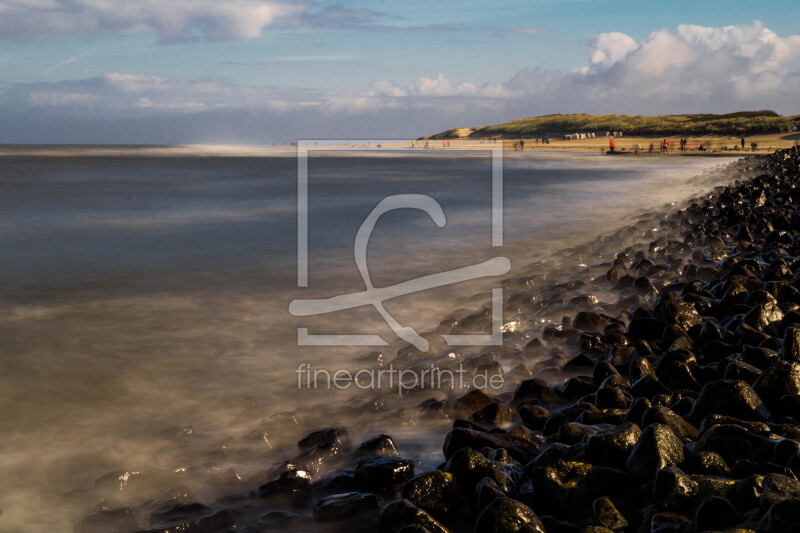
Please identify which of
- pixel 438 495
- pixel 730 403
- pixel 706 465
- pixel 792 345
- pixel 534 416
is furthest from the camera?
pixel 534 416

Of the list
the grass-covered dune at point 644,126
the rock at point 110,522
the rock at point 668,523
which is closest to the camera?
the rock at point 668,523

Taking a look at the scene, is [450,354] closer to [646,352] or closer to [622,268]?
[646,352]

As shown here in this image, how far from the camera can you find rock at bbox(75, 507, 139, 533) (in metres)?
3.20

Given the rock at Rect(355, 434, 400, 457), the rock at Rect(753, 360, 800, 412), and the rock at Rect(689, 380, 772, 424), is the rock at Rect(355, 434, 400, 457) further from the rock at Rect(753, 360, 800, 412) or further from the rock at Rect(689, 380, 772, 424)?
the rock at Rect(753, 360, 800, 412)

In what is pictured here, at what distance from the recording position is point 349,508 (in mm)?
3148

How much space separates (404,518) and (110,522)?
1.48 meters

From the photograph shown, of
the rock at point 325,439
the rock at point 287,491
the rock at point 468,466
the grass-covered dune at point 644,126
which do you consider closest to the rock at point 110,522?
the rock at point 287,491

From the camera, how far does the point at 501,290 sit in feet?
27.9

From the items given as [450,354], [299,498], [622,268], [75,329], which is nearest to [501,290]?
[622,268]

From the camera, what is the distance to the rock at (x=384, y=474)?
3338mm

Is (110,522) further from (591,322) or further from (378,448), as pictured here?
(591,322)

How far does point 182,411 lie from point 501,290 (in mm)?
4769

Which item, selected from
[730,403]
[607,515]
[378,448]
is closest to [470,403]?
[378,448]

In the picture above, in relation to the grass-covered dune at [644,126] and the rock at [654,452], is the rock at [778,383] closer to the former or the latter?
the rock at [654,452]
